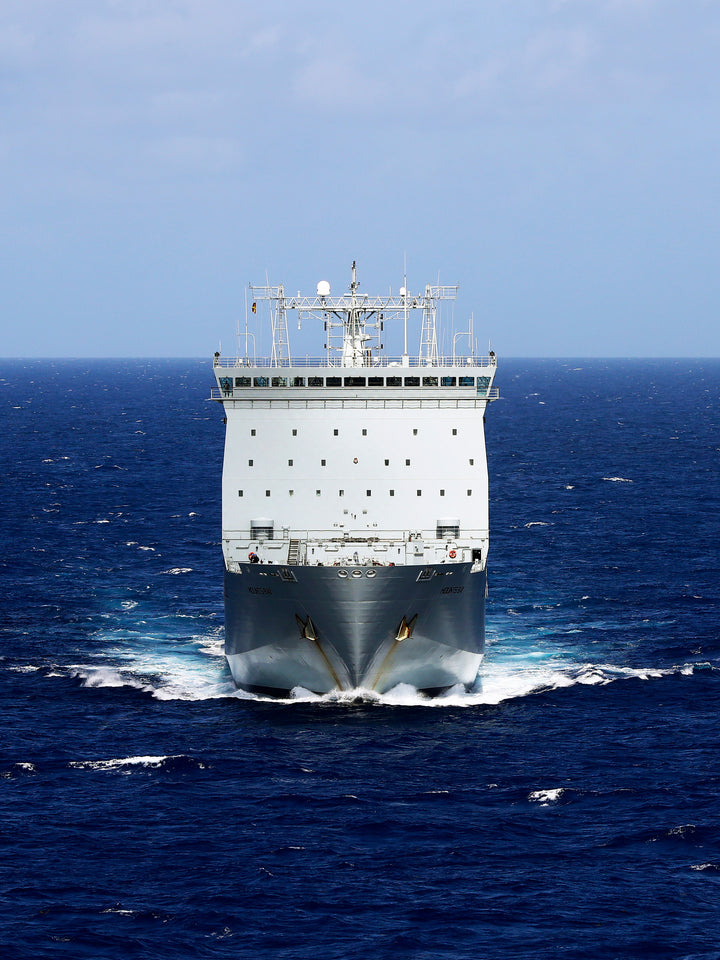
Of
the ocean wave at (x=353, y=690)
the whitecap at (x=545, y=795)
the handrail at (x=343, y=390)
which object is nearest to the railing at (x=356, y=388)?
the handrail at (x=343, y=390)

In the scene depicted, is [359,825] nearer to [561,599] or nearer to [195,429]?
[561,599]

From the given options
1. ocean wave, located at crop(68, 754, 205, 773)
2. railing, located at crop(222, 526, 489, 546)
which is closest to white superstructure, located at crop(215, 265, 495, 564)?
railing, located at crop(222, 526, 489, 546)

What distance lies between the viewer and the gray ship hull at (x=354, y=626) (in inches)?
1657

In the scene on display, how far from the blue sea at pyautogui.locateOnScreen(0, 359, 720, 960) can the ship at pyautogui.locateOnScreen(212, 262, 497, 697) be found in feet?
5.18

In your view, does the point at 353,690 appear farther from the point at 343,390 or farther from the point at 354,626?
the point at 343,390

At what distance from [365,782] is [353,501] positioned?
1224 centimetres

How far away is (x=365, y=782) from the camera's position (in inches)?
1453

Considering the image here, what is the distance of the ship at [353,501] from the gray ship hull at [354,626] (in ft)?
0.24

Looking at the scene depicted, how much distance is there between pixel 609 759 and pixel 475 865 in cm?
853

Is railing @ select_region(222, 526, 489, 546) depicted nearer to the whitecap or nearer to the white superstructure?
the white superstructure

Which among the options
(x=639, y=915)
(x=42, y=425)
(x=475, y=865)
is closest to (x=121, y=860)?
(x=475, y=865)

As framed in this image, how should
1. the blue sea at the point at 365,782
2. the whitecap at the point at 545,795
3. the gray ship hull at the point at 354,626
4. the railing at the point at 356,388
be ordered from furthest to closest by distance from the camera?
the railing at the point at 356,388
the gray ship hull at the point at 354,626
the whitecap at the point at 545,795
the blue sea at the point at 365,782

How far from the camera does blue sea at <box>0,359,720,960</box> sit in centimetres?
→ 2877

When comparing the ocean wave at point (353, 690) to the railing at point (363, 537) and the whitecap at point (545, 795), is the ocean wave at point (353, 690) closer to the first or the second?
the railing at point (363, 537)
